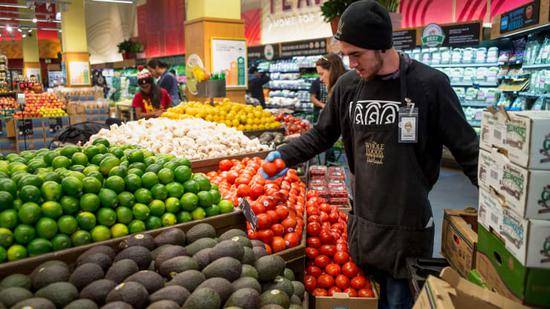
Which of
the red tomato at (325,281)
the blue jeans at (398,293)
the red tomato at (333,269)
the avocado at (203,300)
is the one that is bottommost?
the red tomato at (325,281)

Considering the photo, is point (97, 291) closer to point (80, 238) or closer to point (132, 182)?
point (80, 238)

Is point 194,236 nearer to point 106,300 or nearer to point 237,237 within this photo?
point 237,237

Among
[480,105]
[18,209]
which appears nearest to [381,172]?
[18,209]

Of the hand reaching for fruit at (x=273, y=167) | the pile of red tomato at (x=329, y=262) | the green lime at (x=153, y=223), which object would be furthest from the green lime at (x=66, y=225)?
the pile of red tomato at (x=329, y=262)

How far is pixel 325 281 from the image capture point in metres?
2.81

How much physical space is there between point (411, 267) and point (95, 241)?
1.44m

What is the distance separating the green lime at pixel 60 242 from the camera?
72.1 inches

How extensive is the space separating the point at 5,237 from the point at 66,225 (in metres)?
0.22

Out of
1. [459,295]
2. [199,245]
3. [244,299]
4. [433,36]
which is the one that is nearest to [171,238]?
[199,245]

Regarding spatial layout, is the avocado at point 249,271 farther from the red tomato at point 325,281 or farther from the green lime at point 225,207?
the red tomato at point 325,281

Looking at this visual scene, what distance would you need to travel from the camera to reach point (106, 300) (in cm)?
145

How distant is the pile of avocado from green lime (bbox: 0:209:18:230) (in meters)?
0.29

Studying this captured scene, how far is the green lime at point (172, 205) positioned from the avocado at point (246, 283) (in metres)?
0.67

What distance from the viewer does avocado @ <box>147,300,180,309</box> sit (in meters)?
1.38
